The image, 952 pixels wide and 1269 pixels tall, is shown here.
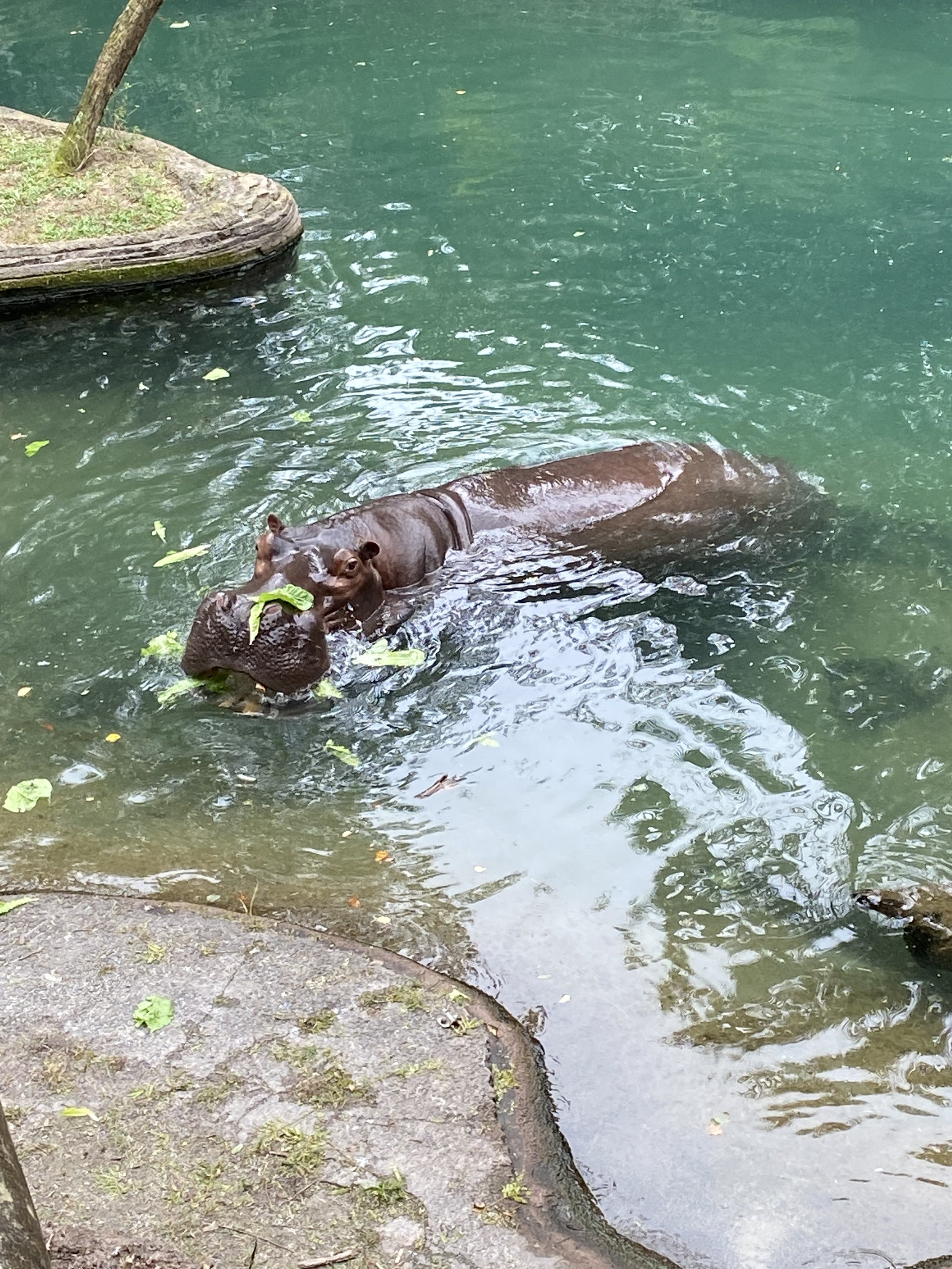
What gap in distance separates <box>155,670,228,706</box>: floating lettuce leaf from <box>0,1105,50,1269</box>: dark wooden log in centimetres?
321

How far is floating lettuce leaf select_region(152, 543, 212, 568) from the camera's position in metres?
6.11

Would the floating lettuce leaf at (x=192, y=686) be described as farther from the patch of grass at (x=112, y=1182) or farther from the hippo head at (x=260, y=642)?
the patch of grass at (x=112, y=1182)

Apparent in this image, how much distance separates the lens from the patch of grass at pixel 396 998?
346 cm

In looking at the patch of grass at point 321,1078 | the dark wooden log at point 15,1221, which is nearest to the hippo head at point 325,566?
the patch of grass at point 321,1078

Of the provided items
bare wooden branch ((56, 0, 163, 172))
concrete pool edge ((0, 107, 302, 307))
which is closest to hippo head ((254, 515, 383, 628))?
concrete pool edge ((0, 107, 302, 307))

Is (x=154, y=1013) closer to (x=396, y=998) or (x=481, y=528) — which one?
(x=396, y=998)

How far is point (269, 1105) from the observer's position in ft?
10.3

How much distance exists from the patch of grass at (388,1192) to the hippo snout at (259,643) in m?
2.35

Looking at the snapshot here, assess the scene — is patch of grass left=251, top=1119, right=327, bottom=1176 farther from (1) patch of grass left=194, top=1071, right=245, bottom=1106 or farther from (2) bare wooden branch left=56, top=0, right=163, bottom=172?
(2) bare wooden branch left=56, top=0, right=163, bottom=172

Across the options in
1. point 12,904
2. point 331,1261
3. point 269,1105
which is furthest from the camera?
point 12,904

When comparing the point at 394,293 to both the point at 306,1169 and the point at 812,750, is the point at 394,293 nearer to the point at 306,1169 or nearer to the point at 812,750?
the point at 812,750

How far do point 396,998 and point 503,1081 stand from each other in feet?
1.32

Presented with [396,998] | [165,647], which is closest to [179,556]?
[165,647]

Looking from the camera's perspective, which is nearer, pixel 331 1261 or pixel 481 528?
pixel 331 1261
